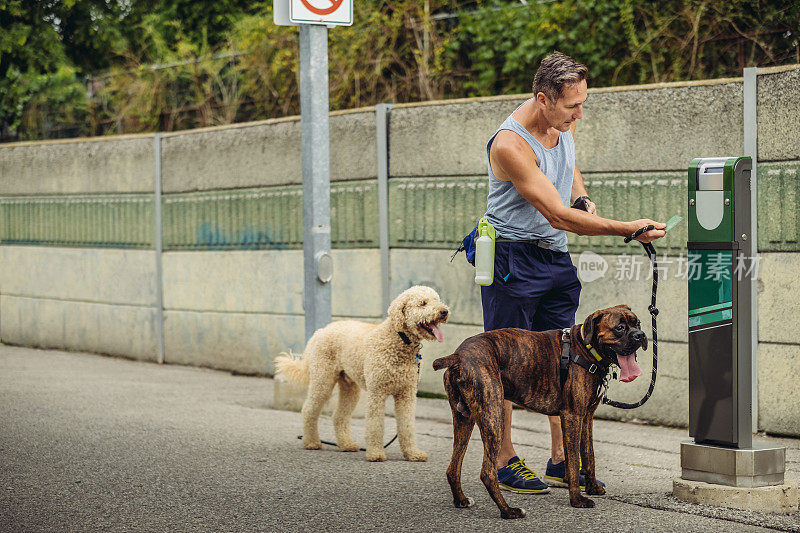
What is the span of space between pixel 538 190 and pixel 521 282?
0.53m

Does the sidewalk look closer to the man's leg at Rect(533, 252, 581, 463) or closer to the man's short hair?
the man's leg at Rect(533, 252, 581, 463)

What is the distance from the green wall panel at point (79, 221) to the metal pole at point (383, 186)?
3.43 metres

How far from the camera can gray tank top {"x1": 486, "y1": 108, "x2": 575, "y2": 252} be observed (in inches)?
226

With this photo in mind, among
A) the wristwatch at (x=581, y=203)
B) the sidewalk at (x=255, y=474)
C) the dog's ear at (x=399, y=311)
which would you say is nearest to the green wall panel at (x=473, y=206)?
the sidewalk at (x=255, y=474)

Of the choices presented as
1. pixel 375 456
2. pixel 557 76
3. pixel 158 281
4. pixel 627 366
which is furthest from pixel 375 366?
pixel 158 281

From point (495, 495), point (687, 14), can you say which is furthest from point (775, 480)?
point (687, 14)

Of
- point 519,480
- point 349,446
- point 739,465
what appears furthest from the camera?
point 349,446

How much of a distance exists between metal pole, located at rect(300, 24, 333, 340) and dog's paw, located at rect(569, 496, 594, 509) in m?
3.26

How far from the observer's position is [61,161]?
42.5 ft

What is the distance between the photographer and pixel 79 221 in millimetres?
12742

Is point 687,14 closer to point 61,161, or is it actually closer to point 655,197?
point 655,197

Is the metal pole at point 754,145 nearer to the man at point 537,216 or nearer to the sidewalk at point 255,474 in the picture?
the sidewalk at point 255,474

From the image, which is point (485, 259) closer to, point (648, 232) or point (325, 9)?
point (648, 232)

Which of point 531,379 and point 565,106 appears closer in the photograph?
point 531,379
